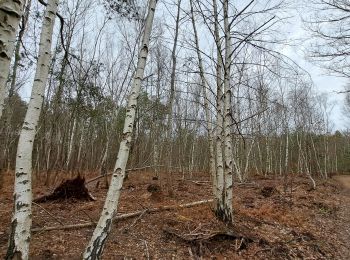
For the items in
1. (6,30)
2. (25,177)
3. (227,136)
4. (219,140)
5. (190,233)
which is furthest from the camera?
(219,140)

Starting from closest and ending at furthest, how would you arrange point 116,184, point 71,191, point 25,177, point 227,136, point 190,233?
point 25,177 → point 116,184 → point 190,233 → point 227,136 → point 71,191

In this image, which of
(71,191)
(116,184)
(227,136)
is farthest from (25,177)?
(71,191)

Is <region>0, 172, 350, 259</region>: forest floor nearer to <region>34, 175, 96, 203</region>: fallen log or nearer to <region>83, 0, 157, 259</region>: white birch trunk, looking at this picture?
<region>34, 175, 96, 203</region>: fallen log

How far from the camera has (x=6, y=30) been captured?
8.22 ft

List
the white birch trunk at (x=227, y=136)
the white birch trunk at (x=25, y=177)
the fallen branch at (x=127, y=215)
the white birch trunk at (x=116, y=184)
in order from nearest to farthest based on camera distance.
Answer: the white birch trunk at (x=25, y=177) → the white birch trunk at (x=116, y=184) → the fallen branch at (x=127, y=215) → the white birch trunk at (x=227, y=136)

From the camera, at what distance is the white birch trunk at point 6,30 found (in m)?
2.47

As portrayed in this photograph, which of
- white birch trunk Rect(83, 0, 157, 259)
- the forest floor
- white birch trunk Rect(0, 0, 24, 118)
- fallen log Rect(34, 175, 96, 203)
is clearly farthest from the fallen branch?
white birch trunk Rect(0, 0, 24, 118)

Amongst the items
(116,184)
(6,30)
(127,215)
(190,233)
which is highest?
(6,30)

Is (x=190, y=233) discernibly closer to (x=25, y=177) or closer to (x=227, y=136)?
(x=227, y=136)

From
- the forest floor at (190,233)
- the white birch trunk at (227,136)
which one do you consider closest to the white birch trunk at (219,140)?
the white birch trunk at (227,136)

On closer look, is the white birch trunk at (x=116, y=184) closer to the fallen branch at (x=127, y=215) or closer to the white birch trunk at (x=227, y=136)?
the fallen branch at (x=127, y=215)

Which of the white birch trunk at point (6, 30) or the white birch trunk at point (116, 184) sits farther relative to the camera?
the white birch trunk at point (116, 184)

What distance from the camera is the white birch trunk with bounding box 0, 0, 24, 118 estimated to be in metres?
2.47

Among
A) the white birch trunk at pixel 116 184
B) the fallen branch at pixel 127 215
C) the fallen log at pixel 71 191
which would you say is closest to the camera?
the white birch trunk at pixel 116 184
